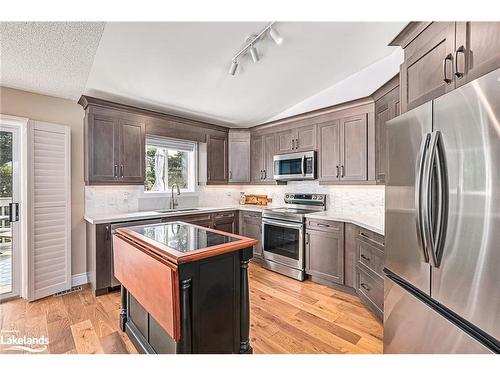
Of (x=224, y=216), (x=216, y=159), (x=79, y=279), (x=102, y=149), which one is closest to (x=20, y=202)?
(x=102, y=149)

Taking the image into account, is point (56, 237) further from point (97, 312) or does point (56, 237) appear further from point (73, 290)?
point (97, 312)

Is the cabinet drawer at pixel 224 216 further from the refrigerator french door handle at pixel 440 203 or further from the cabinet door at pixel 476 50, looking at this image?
the cabinet door at pixel 476 50

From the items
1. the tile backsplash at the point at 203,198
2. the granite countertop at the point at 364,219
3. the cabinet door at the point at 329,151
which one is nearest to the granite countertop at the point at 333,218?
the granite countertop at the point at 364,219

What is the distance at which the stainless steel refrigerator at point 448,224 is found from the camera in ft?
3.36

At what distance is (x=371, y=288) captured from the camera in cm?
246

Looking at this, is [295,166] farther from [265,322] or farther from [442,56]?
[442,56]

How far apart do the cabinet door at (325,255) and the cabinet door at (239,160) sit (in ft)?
5.91

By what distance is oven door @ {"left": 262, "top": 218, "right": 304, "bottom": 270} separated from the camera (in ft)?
10.8

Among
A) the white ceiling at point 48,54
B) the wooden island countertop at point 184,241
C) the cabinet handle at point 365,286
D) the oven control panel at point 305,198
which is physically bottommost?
the cabinet handle at point 365,286

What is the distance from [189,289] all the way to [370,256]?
194cm

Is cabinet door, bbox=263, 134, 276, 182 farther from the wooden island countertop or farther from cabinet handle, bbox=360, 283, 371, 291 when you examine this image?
the wooden island countertop

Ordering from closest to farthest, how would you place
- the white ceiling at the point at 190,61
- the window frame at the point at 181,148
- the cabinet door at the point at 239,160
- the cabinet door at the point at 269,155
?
the white ceiling at the point at 190,61 → the window frame at the point at 181,148 → the cabinet door at the point at 269,155 → the cabinet door at the point at 239,160
